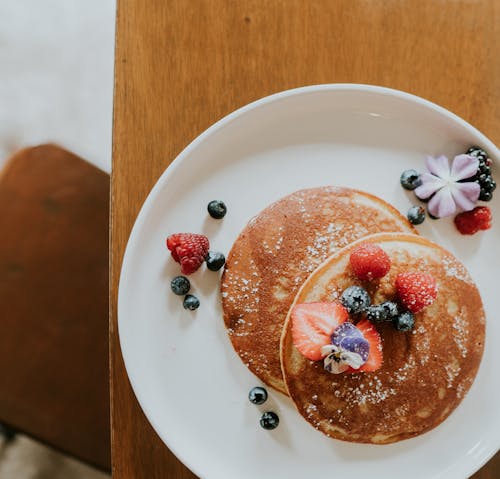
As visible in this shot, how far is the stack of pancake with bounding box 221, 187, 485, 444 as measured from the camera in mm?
1273

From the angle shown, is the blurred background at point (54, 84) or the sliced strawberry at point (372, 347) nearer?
the sliced strawberry at point (372, 347)

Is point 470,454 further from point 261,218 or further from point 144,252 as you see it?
point 144,252

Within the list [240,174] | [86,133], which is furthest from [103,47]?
[240,174]

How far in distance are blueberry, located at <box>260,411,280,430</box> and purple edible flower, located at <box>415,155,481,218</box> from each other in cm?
61

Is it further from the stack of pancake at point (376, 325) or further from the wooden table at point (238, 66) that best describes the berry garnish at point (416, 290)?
the wooden table at point (238, 66)

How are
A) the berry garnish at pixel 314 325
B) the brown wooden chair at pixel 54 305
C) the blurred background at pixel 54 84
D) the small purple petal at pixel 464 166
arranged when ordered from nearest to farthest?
1. the berry garnish at pixel 314 325
2. the small purple petal at pixel 464 166
3. the brown wooden chair at pixel 54 305
4. the blurred background at pixel 54 84

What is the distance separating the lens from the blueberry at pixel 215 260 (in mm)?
1301

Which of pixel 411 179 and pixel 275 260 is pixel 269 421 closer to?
pixel 275 260

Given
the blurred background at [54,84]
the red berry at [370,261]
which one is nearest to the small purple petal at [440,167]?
the red berry at [370,261]

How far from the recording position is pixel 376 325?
1264 mm

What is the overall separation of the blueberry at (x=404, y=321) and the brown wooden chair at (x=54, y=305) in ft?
2.68

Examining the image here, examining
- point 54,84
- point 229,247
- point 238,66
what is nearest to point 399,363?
point 229,247

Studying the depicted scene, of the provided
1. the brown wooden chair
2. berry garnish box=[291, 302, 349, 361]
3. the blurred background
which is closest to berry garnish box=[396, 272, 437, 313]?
berry garnish box=[291, 302, 349, 361]

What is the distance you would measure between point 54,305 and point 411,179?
39.7 inches
